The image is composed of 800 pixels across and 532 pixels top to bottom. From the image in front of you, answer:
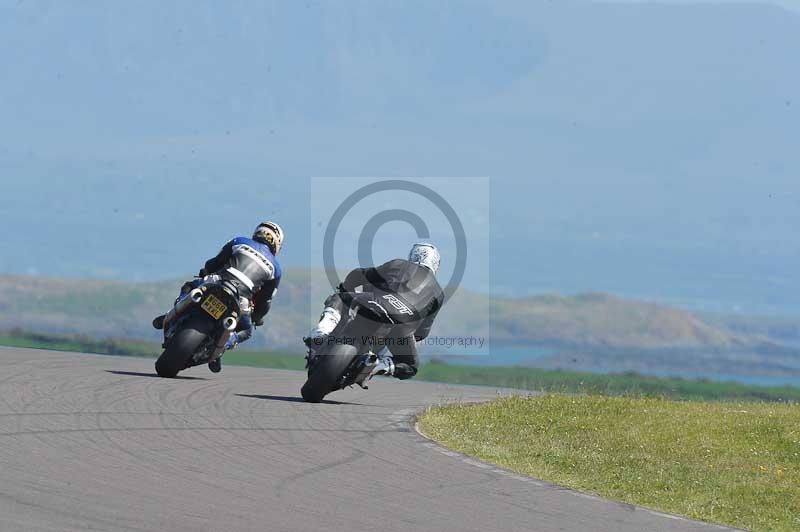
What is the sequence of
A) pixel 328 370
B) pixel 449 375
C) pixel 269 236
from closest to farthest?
pixel 328 370 → pixel 269 236 → pixel 449 375

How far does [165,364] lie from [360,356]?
2979 millimetres

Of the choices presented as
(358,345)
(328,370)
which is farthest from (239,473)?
(358,345)

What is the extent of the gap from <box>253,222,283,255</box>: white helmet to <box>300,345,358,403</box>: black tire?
7.74 feet

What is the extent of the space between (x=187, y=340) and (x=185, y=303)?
447 mm

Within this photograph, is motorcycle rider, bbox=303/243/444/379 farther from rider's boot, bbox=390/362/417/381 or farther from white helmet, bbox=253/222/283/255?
white helmet, bbox=253/222/283/255

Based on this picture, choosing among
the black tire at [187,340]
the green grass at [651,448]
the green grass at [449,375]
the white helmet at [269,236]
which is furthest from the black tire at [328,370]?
the green grass at [449,375]

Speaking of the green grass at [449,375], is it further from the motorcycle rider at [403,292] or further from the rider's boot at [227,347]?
the rider's boot at [227,347]

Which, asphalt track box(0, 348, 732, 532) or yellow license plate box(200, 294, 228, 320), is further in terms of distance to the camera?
yellow license plate box(200, 294, 228, 320)

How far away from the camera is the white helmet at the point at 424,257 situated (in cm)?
1789

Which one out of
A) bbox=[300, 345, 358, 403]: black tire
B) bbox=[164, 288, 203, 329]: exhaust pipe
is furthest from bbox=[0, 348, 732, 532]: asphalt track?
bbox=[164, 288, 203, 329]: exhaust pipe

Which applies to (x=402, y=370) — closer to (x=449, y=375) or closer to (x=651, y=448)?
(x=651, y=448)

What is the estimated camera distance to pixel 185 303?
18109mm

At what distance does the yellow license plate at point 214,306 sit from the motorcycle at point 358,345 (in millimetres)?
1407

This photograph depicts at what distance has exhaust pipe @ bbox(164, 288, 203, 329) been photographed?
709 inches
